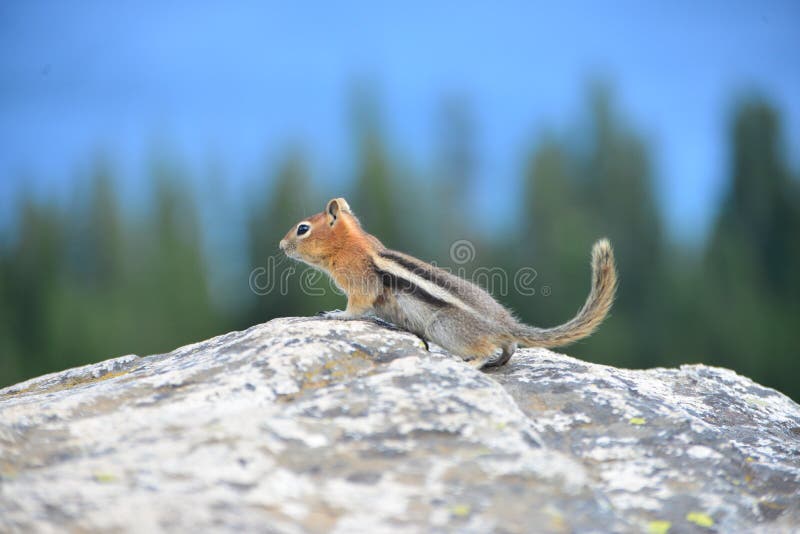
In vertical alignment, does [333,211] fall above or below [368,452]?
above

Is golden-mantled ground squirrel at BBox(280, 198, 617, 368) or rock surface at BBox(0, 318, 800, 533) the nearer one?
rock surface at BBox(0, 318, 800, 533)

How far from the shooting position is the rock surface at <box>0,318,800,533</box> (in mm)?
3365

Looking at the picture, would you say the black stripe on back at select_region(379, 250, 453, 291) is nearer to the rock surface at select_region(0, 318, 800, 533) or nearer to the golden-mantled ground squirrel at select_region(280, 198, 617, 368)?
the golden-mantled ground squirrel at select_region(280, 198, 617, 368)

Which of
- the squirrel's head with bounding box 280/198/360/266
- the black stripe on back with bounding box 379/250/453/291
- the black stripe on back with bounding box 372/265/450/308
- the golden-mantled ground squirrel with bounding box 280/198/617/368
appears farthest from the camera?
the squirrel's head with bounding box 280/198/360/266

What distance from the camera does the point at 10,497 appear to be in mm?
3305

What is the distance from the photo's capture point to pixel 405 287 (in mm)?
6582

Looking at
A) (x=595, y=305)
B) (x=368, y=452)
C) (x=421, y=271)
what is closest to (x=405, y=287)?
(x=421, y=271)

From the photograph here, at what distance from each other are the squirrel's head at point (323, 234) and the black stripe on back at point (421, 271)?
2.14ft

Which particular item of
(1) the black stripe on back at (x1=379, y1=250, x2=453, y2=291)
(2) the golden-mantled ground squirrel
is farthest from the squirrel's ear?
(1) the black stripe on back at (x1=379, y1=250, x2=453, y2=291)

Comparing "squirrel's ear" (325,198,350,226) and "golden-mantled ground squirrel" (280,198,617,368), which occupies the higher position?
"squirrel's ear" (325,198,350,226)

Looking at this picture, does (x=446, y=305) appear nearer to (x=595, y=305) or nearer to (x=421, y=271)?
(x=421, y=271)

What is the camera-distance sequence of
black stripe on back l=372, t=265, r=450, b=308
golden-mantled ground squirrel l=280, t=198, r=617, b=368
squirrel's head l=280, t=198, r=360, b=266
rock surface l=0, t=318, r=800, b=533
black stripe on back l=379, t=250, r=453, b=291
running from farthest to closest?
squirrel's head l=280, t=198, r=360, b=266 < black stripe on back l=379, t=250, r=453, b=291 < black stripe on back l=372, t=265, r=450, b=308 < golden-mantled ground squirrel l=280, t=198, r=617, b=368 < rock surface l=0, t=318, r=800, b=533

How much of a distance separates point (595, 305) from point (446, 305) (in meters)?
1.28

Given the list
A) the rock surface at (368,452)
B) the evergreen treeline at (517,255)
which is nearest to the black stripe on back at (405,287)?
the rock surface at (368,452)
